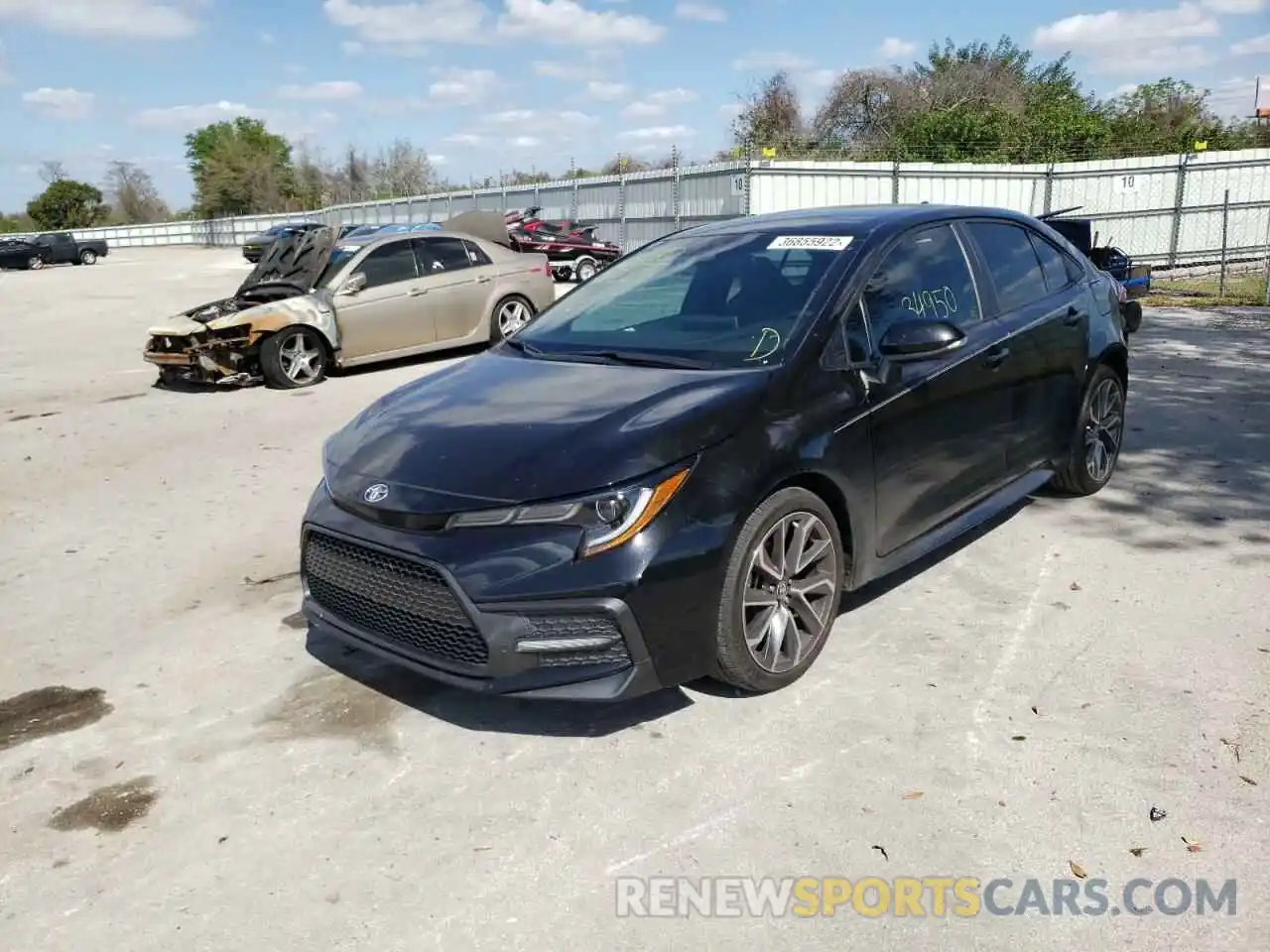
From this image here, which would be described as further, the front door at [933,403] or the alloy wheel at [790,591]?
the front door at [933,403]

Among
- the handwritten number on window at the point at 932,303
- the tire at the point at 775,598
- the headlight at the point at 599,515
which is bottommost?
the tire at the point at 775,598

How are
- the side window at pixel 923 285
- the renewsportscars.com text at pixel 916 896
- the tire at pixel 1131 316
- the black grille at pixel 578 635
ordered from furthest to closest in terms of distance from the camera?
1. the tire at pixel 1131 316
2. the side window at pixel 923 285
3. the black grille at pixel 578 635
4. the renewsportscars.com text at pixel 916 896

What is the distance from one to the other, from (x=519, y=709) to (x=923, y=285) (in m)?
2.45

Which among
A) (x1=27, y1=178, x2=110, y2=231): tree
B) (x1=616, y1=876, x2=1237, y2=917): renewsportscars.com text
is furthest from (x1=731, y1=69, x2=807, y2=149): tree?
(x1=27, y1=178, x2=110, y2=231): tree

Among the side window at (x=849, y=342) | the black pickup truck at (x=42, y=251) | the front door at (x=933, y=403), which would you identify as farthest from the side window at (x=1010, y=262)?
the black pickup truck at (x=42, y=251)

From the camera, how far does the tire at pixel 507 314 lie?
1198 centimetres

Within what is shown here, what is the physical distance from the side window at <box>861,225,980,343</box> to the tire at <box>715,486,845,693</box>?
88 cm

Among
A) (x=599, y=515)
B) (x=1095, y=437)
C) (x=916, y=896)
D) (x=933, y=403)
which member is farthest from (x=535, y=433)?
(x=1095, y=437)

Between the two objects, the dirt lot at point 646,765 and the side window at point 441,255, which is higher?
the side window at point 441,255

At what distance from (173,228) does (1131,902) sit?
240 ft

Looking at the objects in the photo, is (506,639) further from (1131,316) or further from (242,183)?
(242,183)

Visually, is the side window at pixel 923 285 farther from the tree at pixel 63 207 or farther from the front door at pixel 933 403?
the tree at pixel 63 207

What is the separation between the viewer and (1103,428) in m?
5.62

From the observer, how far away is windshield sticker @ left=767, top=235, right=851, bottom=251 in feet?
13.7
